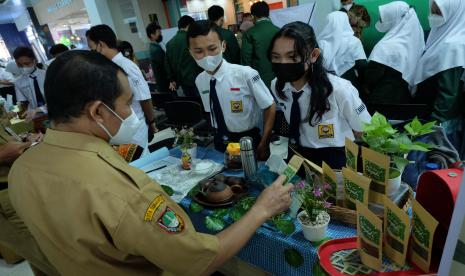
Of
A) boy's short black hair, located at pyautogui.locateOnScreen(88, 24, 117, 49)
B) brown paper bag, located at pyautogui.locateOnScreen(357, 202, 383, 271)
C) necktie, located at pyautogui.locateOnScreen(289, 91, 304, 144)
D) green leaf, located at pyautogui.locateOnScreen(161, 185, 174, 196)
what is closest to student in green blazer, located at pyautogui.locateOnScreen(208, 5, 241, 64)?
boy's short black hair, located at pyautogui.locateOnScreen(88, 24, 117, 49)

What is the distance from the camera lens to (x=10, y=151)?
1.73 meters

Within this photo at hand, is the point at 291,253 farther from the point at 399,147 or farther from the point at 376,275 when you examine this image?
the point at 399,147

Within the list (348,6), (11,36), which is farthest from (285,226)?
(11,36)

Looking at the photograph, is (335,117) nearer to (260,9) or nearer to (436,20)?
(436,20)

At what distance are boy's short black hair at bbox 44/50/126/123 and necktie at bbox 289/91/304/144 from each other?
975mm

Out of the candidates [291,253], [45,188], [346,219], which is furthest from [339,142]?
[45,188]

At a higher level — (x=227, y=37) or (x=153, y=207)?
(x=227, y=37)

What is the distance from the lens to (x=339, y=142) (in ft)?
5.14

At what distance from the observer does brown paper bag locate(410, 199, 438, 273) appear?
73 centimetres

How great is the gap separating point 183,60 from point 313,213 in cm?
357

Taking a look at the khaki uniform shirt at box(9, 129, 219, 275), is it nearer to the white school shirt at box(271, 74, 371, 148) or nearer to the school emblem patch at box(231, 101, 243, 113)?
the white school shirt at box(271, 74, 371, 148)

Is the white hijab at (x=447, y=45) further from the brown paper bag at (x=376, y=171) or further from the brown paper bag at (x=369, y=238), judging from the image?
the brown paper bag at (x=369, y=238)

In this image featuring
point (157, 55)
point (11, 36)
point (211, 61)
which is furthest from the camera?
point (11, 36)

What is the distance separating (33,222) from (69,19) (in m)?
7.91
